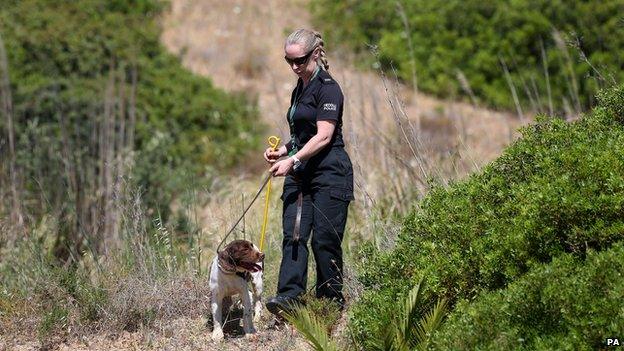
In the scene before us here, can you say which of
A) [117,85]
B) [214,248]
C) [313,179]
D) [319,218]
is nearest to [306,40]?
[313,179]

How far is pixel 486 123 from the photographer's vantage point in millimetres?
15352

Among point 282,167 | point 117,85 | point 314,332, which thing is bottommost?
point 314,332

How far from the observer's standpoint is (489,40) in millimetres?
16078

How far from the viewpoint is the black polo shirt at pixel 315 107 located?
20.1 ft

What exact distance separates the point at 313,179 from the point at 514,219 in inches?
57.0

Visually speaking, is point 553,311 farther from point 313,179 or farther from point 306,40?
point 306,40

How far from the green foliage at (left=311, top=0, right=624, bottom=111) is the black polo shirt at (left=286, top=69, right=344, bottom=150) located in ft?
28.7

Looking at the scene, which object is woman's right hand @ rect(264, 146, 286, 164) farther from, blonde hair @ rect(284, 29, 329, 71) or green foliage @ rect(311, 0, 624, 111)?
green foliage @ rect(311, 0, 624, 111)

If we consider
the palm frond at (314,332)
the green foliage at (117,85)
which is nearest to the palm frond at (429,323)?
the palm frond at (314,332)

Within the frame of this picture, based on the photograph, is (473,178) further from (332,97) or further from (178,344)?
(178,344)

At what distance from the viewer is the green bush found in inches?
199

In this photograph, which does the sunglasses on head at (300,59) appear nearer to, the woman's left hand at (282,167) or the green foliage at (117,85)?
the woman's left hand at (282,167)

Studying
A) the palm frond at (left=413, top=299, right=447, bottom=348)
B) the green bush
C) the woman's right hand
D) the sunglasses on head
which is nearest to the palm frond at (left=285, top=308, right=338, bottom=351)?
the green bush

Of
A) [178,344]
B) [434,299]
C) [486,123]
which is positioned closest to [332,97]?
[434,299]
